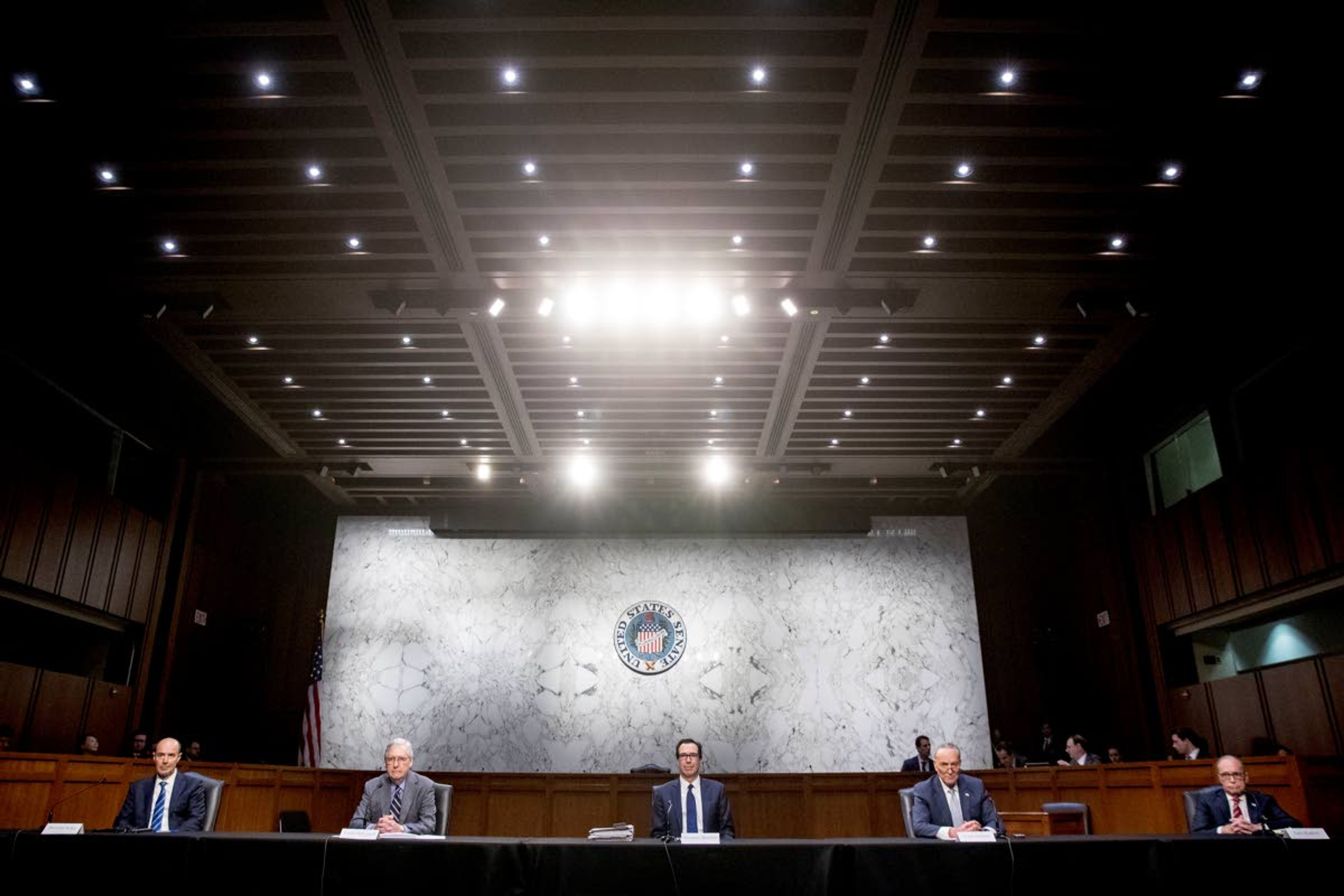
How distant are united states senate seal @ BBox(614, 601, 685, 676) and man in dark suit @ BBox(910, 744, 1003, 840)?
7.15m

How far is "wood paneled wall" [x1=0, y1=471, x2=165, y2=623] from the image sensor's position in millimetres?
8203

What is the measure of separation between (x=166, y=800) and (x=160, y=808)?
2.1 inches

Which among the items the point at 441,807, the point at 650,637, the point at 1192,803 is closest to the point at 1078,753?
the point at 1192,803

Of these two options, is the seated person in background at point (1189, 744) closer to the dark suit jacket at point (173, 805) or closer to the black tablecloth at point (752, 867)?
the black tablecloth at point (752, 867)

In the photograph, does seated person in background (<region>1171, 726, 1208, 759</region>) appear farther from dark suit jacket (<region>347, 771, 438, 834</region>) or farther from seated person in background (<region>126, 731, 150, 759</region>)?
seated person in background (<region>126, 731, 150, 759</region>)

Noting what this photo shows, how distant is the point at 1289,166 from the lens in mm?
5996

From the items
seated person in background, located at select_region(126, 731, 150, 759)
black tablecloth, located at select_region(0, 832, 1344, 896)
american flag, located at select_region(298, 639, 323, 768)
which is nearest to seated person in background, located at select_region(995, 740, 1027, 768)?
black tablecloth, located at select_region(0, 832, 1344, 896)

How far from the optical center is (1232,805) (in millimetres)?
5152

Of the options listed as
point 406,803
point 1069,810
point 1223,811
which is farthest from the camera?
point 1069,810

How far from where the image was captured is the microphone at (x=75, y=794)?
6566 millimetres

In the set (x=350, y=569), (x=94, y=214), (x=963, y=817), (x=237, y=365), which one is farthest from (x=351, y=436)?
(x=963, y=817)

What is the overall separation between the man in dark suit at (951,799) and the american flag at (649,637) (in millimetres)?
7238

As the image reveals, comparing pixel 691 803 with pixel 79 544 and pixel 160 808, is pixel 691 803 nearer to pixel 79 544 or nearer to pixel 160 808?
pixel 160 808

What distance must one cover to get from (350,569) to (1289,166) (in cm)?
1226
